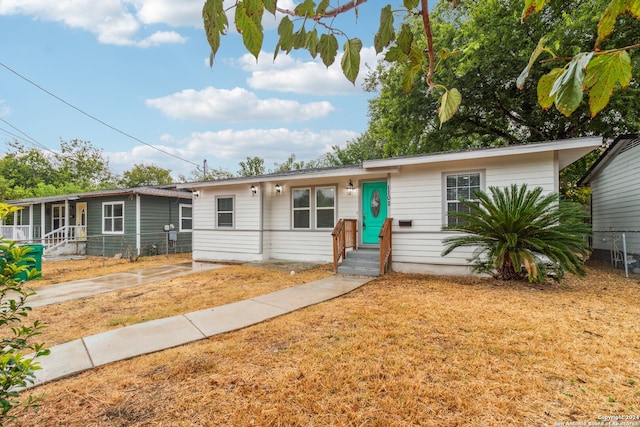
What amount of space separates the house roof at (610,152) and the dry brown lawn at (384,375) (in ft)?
21.6

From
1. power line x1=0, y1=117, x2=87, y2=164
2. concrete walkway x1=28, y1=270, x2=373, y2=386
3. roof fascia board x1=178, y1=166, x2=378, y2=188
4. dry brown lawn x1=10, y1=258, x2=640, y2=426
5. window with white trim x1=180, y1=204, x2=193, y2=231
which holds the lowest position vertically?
concrete walkway x1=28, y1=270, x2=373, y2=386

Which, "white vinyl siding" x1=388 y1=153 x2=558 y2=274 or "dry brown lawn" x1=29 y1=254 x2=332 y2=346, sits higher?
"white vinyl siding" x1=388 y1=153 x2=558 y2=274

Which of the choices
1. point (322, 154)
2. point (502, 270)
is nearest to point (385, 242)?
point (502, 270)

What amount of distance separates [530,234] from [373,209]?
12.9ft

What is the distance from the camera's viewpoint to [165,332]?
12.4 feet

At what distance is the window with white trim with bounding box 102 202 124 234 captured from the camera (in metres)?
12.8

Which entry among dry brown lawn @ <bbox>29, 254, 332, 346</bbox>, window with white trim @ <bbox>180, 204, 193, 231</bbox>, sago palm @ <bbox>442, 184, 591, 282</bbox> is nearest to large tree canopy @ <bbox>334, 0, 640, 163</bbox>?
sago palm @ <bbox>442, 184, 591, 282</bbox>

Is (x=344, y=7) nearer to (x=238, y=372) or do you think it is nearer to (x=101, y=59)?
(x=238, y=372)

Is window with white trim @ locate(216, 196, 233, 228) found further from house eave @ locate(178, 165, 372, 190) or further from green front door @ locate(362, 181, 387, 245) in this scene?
green front door @ locate(362, 181, 387, 245)

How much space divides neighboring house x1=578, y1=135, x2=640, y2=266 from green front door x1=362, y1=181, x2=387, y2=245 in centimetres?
572

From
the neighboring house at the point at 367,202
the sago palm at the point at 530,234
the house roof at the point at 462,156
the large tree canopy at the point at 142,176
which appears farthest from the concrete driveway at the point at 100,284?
the large tree canopy at the point at 142,176

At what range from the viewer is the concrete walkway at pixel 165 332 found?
303cm

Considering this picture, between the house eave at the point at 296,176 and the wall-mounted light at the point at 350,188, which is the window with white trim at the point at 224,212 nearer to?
the house eave at the point at 296,176

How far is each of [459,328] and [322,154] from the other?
1091 inches
